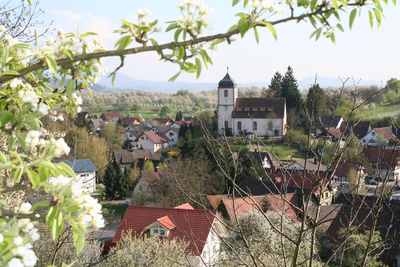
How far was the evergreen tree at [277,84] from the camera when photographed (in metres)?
51.5

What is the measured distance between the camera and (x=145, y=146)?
53344 millimetres

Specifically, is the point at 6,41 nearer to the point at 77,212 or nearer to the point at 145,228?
the point at 77,212

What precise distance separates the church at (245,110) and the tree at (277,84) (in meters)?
2.86

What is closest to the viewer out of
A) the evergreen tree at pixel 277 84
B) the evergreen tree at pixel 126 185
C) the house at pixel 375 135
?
the evergreen tree at pixel 126 185

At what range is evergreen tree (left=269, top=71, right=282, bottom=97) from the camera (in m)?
51.5

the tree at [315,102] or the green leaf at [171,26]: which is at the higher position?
the green leaf at [171,26]

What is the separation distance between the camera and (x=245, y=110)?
48.0m

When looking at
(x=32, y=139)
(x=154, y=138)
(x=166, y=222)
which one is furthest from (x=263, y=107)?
(x=32, y=139)

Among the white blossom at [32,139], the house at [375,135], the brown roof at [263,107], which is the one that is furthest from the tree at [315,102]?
the brown roof at [263,107]

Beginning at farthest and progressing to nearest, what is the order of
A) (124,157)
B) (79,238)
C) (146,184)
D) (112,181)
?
(124,157), (112,181), (146,184), (79,238)

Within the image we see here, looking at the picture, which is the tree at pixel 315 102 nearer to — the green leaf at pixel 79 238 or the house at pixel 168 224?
the green leaf at pixel 79 238

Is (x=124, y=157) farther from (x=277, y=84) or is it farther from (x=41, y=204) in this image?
(x=41, y=204)

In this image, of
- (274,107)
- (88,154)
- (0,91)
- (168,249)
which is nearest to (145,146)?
(274,107)

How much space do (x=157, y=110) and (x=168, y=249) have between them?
287 ft
